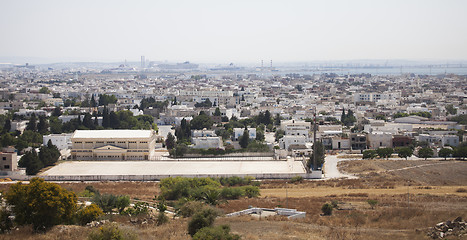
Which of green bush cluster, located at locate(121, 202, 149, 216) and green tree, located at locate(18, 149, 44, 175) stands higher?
green bush cluster, located at locate(121, 202, 149, 216)

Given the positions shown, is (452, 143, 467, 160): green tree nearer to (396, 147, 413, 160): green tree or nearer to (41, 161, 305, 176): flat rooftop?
(396, 147, 413, 160): green tree

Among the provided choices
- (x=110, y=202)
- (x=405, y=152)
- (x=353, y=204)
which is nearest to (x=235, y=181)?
(x=353, y=204)

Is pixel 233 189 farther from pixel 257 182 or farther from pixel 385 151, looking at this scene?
pixel 385 151

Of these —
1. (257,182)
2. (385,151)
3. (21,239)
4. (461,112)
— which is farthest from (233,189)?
(461,112)

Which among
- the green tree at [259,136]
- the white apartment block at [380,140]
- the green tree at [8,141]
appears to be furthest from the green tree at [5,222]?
the white apartment block at [380,140]

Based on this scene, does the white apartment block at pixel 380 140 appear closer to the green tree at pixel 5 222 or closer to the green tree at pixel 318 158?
the green tree at pixel 318 158

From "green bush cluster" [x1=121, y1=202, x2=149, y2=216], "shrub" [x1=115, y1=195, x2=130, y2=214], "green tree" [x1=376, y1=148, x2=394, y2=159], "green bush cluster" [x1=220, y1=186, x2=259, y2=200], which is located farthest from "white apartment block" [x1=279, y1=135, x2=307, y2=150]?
"green bush cluster" [x1=121, y1=202, x2=149, y2=216]
